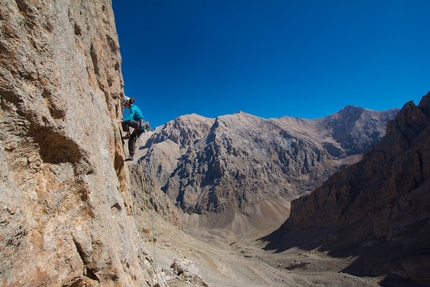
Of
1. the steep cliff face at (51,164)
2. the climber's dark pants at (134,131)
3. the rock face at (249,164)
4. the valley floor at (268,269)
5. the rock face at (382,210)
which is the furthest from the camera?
the rock face at (249,164)

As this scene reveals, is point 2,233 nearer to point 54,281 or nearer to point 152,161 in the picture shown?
point 54,281

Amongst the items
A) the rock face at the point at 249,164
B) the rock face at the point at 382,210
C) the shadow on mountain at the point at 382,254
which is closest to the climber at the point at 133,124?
the shadow on mountain at the point at 382,254

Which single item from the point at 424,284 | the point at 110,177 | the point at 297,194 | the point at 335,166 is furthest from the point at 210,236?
the point at 110,177

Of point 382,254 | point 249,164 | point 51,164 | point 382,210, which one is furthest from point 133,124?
point 249,164

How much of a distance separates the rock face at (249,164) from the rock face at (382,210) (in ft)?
127

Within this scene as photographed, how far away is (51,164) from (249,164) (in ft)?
489

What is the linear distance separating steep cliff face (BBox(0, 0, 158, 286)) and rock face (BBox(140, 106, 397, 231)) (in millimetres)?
108964

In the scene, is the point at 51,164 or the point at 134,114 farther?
the point at 134,114

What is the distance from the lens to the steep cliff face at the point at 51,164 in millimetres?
3525

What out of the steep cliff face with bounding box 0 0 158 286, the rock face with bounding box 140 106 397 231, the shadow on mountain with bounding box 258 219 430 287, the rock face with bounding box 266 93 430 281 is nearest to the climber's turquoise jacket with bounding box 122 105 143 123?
the steep cliff face with bounding box 0 0 158 286

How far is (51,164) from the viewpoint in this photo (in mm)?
4387

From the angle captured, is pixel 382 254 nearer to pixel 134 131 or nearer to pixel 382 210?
pixel 382 210

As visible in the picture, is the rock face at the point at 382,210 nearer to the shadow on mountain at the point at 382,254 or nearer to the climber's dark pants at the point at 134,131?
the shadow on mountain at the point at 382,254

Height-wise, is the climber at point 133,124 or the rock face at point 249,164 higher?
the rock face at point 249,164
